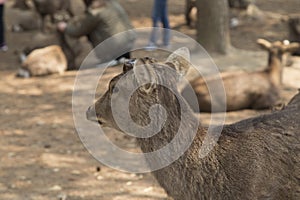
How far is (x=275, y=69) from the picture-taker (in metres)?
8.55

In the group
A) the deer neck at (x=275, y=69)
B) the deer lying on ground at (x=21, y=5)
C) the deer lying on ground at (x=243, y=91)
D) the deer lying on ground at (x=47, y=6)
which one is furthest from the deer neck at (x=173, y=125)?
the deer lying on ground at (x=21, y=5)

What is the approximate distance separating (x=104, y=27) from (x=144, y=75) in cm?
706

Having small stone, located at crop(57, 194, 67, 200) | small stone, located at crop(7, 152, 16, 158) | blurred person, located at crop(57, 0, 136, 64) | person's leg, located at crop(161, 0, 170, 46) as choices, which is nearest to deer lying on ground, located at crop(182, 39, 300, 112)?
small stone, located at crop(7, 152, 16, 158)

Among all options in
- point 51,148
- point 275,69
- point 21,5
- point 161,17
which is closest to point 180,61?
point 51,148

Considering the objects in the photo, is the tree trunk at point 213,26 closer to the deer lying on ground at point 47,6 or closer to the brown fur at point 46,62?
the brown fur at point 46,62

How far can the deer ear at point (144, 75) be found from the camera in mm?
3627

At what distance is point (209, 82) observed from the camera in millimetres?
7824

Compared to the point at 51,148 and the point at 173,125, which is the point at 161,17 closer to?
the point at 51,148

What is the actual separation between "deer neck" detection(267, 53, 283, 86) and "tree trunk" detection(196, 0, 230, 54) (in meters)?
1.90

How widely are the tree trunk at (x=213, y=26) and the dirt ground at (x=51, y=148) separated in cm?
83

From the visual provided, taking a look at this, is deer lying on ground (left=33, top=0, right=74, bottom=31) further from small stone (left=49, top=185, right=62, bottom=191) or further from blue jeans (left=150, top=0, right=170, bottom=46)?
small stone (left=49, top=185, right=62, bottom=191)

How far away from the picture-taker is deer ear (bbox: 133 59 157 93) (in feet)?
11.9

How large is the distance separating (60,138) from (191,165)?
12.4ft

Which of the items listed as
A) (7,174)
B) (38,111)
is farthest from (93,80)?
(7,174)
